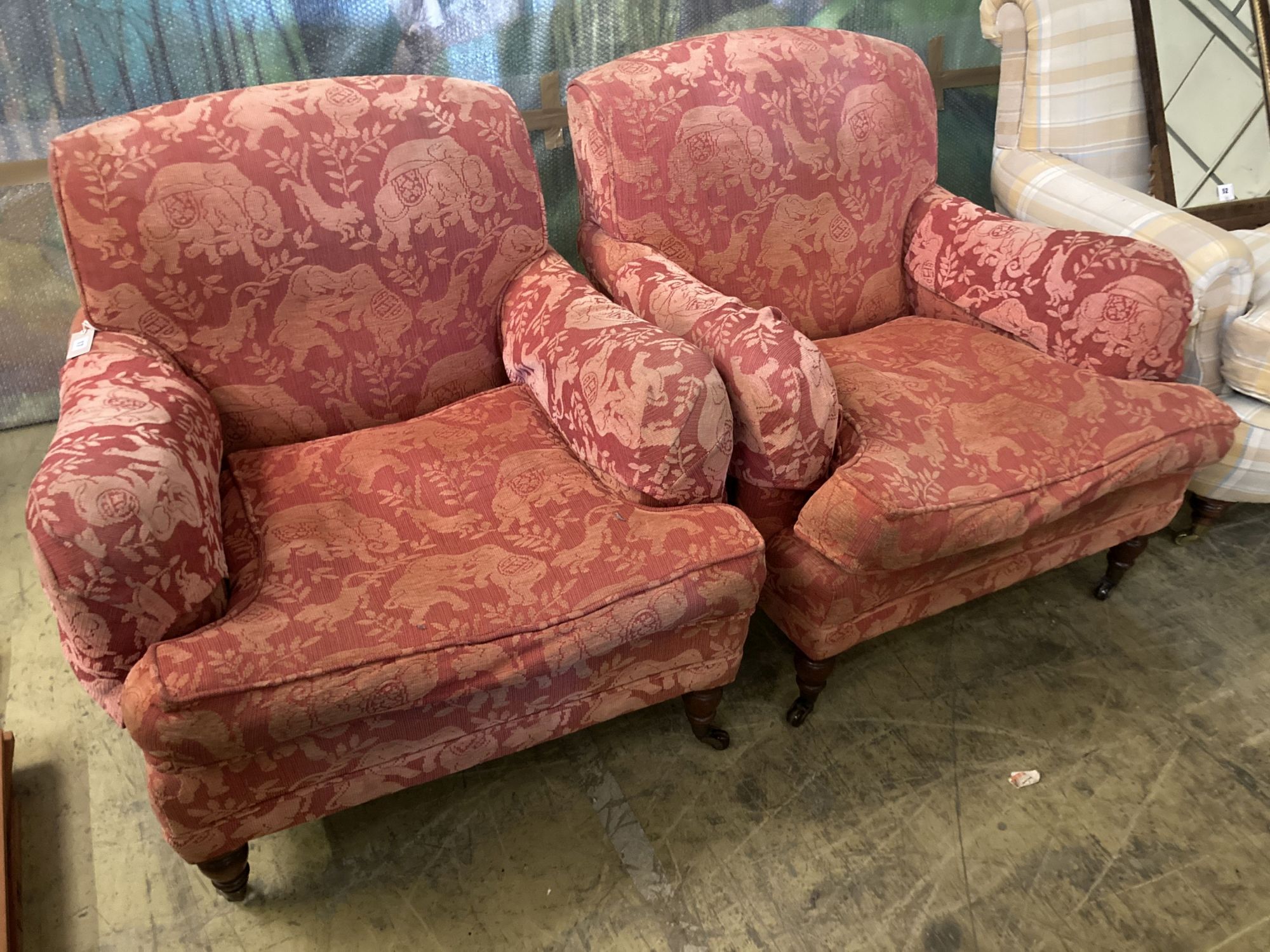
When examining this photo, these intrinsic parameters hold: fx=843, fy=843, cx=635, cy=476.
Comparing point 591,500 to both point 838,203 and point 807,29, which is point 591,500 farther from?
point 807,29

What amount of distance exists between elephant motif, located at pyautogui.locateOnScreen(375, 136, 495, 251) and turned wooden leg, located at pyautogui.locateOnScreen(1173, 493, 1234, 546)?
149 cm

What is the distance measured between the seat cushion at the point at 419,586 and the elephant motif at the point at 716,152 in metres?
0.55

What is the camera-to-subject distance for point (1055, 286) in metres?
1.45

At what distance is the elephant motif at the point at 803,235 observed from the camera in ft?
5.13

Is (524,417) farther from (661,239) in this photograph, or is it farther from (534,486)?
(661,239)

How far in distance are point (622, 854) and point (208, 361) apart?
3.14 feet

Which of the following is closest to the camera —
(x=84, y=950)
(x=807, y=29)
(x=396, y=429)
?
(x=84, y=950)

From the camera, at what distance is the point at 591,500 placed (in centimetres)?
114

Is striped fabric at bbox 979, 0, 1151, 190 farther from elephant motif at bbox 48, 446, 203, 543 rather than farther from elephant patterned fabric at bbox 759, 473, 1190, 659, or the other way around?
elephant motif at bbox 48, 446, 203, 543

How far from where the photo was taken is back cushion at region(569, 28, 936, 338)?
1449 millimetres

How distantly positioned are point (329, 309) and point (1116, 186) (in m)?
1.52

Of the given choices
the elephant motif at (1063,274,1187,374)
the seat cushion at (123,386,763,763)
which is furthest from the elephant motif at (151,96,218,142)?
the elephant motif at (1063,274,1187,374)

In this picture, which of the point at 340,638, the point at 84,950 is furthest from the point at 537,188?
the point at 84,950

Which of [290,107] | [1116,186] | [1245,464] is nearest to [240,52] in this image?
[290,107]
